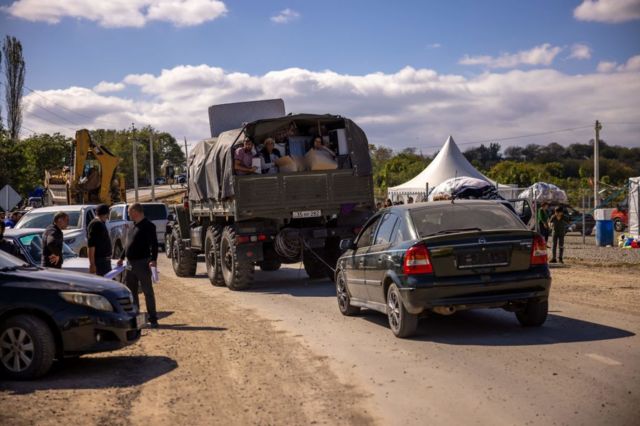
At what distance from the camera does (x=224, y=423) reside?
6.19 metres

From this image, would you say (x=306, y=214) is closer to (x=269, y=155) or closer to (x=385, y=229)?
(x=269, y=155)

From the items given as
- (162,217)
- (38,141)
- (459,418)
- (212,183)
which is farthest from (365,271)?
(38,141)

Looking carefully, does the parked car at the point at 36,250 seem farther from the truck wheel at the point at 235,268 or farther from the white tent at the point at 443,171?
the white tent at the point at 443,171

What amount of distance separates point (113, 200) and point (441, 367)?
28.3 metres

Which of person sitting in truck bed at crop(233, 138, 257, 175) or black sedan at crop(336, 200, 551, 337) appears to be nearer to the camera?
black sedan at crop(336, 200, 551, 337)

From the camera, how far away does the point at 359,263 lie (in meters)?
11.3


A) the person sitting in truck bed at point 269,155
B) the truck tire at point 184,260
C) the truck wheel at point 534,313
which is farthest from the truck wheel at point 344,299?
the truck tire at point 184,260

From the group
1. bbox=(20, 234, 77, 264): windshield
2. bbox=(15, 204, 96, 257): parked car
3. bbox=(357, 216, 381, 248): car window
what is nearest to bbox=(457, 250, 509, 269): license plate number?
bbox=(357, 216, 381, 248): car window

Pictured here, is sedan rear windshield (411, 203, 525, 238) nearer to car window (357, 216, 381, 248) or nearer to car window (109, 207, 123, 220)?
car window (357, 216, 381, 248)

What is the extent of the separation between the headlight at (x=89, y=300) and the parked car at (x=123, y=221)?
354cm

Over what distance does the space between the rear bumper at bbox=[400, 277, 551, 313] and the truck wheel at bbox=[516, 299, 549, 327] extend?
404 mm

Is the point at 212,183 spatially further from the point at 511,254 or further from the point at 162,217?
the point at 162,217

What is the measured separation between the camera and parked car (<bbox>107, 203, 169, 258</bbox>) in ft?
71.6

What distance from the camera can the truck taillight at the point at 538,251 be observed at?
9641 mm
